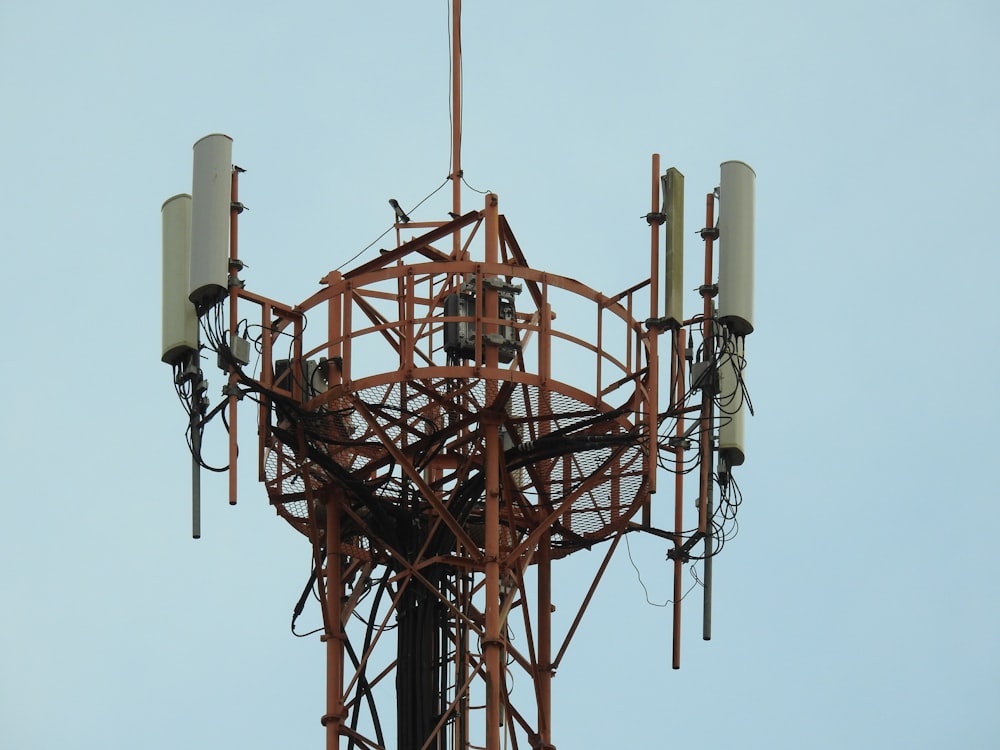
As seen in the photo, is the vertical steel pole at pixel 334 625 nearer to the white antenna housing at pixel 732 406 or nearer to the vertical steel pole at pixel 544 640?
the vertical steel pole at pixel 544 640

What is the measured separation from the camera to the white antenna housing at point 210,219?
42.3 m

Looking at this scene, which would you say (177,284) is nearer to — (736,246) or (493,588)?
(493,588)

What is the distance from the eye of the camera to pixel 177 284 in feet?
143

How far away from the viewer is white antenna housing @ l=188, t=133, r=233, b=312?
4234 centimetres

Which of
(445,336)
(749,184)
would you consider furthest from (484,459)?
(749,184)

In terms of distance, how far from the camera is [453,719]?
43.8m

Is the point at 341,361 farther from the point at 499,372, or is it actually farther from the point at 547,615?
the point at 547,615

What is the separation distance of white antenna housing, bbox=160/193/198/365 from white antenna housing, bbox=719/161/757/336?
796cm

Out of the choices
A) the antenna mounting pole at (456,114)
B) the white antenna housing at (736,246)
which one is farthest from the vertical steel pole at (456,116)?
the white antenna housing at (736,246)

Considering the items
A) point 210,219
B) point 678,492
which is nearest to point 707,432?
point 678,492

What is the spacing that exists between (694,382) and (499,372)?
3.95m

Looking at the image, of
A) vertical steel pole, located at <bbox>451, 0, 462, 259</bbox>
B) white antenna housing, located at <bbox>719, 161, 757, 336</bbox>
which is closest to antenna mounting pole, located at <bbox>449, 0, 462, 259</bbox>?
vertical steel pole, located at <bbox>451, 0, 462, 259</bbox>

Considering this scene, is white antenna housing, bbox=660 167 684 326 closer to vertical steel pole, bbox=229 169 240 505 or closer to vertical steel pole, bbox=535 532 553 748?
vertical steel pole, bbox=535 532 553 748

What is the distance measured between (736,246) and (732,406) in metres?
2.56
